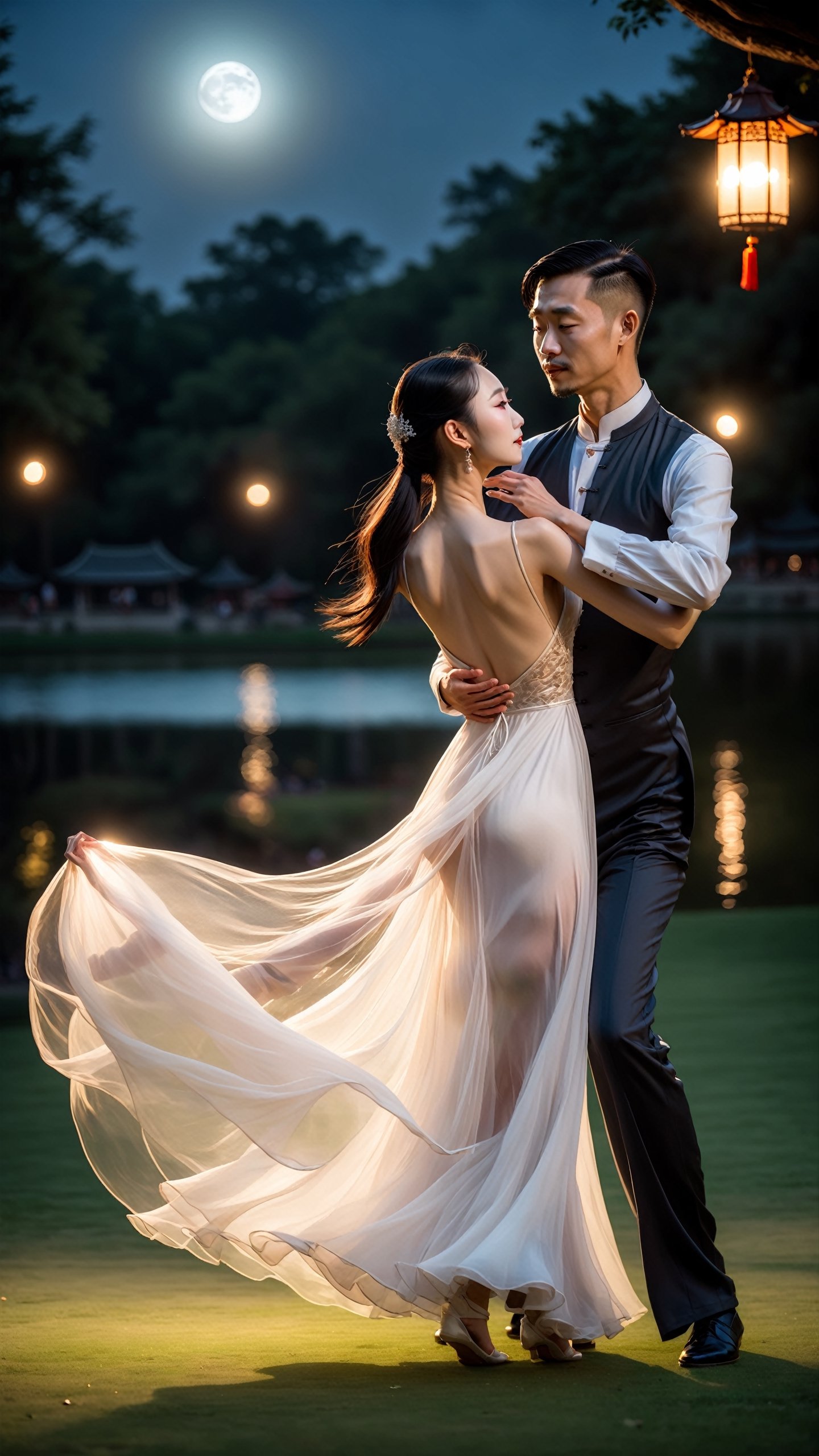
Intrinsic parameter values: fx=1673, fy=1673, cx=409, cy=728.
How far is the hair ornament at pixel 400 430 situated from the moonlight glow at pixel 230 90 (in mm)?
38162

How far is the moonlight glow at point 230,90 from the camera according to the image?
38781 mm

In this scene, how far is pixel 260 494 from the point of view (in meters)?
32.8

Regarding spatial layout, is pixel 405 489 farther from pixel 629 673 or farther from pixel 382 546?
pixel 629 673

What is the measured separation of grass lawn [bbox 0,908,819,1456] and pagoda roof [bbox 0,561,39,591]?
28.9 meters

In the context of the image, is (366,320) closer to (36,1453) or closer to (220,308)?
(220,308)

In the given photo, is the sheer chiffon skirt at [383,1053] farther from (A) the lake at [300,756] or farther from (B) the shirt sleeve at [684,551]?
(A) the lake at [300,756]

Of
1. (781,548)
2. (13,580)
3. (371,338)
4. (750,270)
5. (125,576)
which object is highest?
(371,338)

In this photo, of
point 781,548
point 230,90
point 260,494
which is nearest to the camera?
point 781,548

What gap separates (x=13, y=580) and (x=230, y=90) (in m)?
15.8

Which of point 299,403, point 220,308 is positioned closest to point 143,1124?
point 299,403

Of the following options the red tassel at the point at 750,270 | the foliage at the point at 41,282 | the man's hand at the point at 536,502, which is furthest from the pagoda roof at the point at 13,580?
the man's hand at the point at 536,502

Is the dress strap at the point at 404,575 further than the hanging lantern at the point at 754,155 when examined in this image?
No

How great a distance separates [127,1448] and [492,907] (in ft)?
3.11

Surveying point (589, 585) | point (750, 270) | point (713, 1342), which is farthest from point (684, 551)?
point (750, 270)
